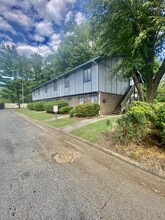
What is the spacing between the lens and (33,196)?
260 centimetres

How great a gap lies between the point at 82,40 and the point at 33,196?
115 feet

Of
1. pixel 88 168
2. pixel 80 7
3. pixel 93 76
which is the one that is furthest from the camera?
pixel 93 76

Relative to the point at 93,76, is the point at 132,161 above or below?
below

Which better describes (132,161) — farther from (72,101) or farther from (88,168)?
(72,101)

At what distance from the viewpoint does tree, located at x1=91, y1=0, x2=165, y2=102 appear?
7.43 metres

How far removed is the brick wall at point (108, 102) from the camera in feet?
51.4

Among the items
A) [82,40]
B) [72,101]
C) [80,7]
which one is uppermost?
[82,40]

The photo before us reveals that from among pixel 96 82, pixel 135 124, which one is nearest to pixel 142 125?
pixel 135 124

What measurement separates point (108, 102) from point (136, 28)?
9.16 m

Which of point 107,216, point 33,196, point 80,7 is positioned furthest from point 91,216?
point 80,7

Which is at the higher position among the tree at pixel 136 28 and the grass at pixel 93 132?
the tree at pixel 136 28

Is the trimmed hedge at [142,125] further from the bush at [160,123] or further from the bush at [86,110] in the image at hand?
the bush at [86,110]

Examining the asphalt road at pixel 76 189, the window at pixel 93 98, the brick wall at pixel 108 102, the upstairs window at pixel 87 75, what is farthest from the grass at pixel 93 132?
the upstairs window at pixel 87 75

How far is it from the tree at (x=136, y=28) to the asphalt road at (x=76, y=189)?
5952 millimetres
